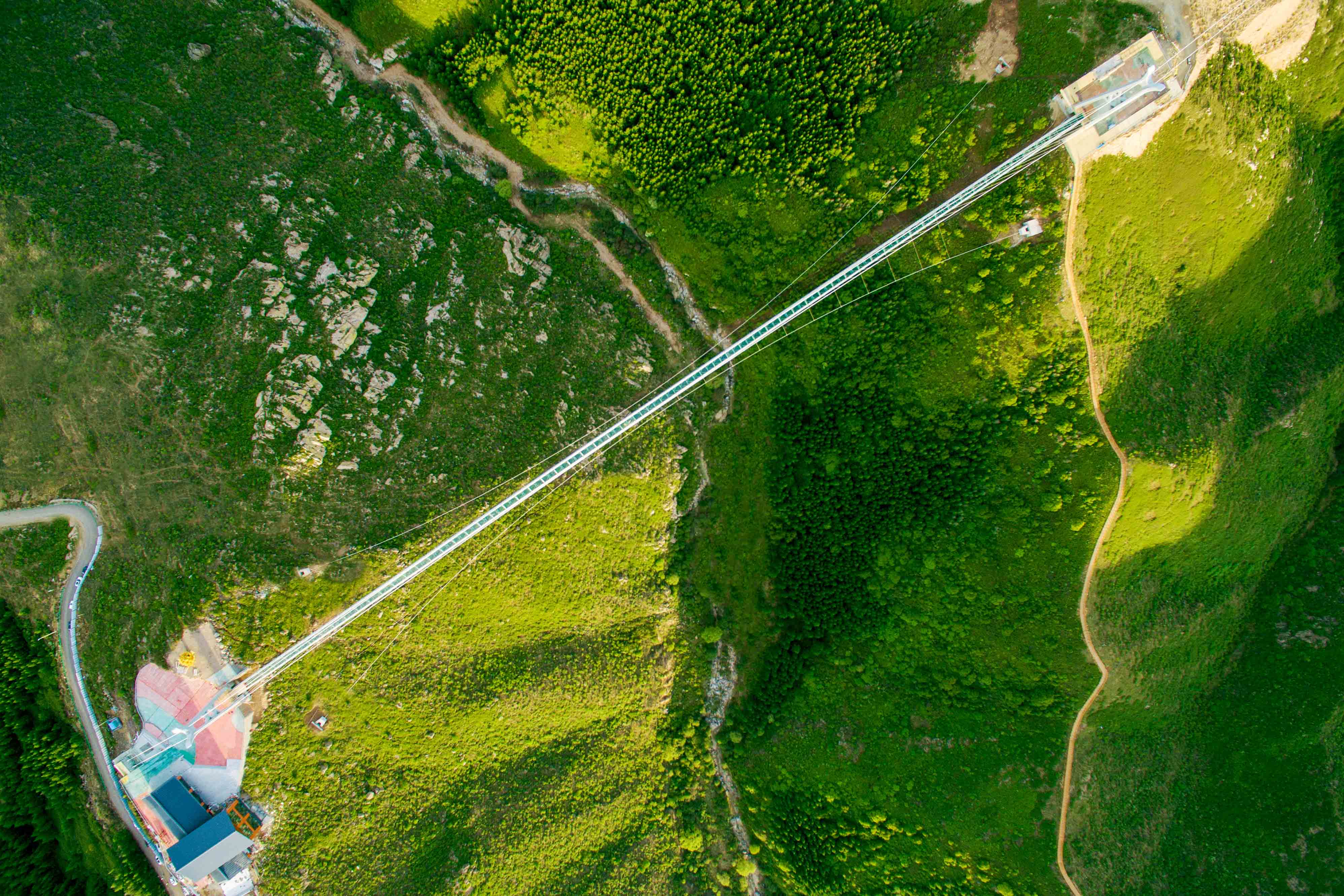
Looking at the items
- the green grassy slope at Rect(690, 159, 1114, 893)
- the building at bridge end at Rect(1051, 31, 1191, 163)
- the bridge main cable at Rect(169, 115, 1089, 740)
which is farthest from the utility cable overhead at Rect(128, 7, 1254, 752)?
the green grassy slope at Rect(690, 159, 1114, 893)

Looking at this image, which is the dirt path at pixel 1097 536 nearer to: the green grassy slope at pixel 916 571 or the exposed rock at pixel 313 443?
the green grassy slope at pixel 916 571

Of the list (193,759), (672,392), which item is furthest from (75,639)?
(672,392)

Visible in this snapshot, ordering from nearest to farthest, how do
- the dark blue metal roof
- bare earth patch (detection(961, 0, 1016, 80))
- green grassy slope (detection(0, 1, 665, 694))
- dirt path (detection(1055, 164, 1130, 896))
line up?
dirt path (detection(1055, 164, 1130, 896)), the dark blue metal roof, green grassy slope (detection(0, 1, 665, 694)), bare earth patch (detection(961, 0, 1016, 80))

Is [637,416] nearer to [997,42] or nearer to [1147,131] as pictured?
[997,42]

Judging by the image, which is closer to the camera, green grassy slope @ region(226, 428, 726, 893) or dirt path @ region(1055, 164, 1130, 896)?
dirt path @ region(1055, 164, 1130, 896)

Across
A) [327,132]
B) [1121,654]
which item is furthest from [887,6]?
[1121,654]

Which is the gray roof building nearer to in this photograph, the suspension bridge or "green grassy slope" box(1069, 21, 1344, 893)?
the suspension bridge
